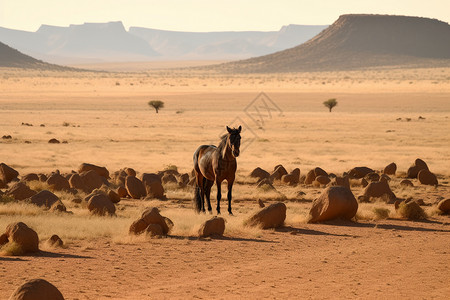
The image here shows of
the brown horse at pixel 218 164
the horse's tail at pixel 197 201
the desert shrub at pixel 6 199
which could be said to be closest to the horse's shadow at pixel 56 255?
the brown horse at pixel 218 164

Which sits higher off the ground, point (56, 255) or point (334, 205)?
point (334, 205)

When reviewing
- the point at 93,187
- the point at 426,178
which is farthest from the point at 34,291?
the point at 426,178

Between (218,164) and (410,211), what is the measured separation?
4.88 m

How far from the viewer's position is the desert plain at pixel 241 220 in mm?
12219

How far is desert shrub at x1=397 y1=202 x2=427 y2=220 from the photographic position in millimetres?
19453

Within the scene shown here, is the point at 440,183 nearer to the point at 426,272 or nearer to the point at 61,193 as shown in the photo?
the point at 61,193

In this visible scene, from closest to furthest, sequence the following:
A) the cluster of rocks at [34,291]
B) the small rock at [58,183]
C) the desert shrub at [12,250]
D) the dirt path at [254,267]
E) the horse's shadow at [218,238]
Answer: the cluster of rocks at [34,291], the dirt path at [254,267], the desert shrub at [12,250], the horse's shadow at [218,238], the small rock at [58,183]

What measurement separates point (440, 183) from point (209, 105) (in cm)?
5789

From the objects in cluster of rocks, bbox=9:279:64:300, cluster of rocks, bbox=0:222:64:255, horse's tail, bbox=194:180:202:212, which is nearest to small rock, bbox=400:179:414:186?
horse's tail, bbox=194:180:202:212

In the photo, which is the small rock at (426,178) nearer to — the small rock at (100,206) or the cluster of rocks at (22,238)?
the small rock at (100,206)

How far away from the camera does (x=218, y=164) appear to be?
19500mm

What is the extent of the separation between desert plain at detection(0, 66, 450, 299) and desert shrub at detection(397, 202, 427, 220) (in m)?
0.20

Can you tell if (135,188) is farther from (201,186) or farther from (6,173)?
(6,173)

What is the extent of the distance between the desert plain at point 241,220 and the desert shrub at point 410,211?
0.20 meters
